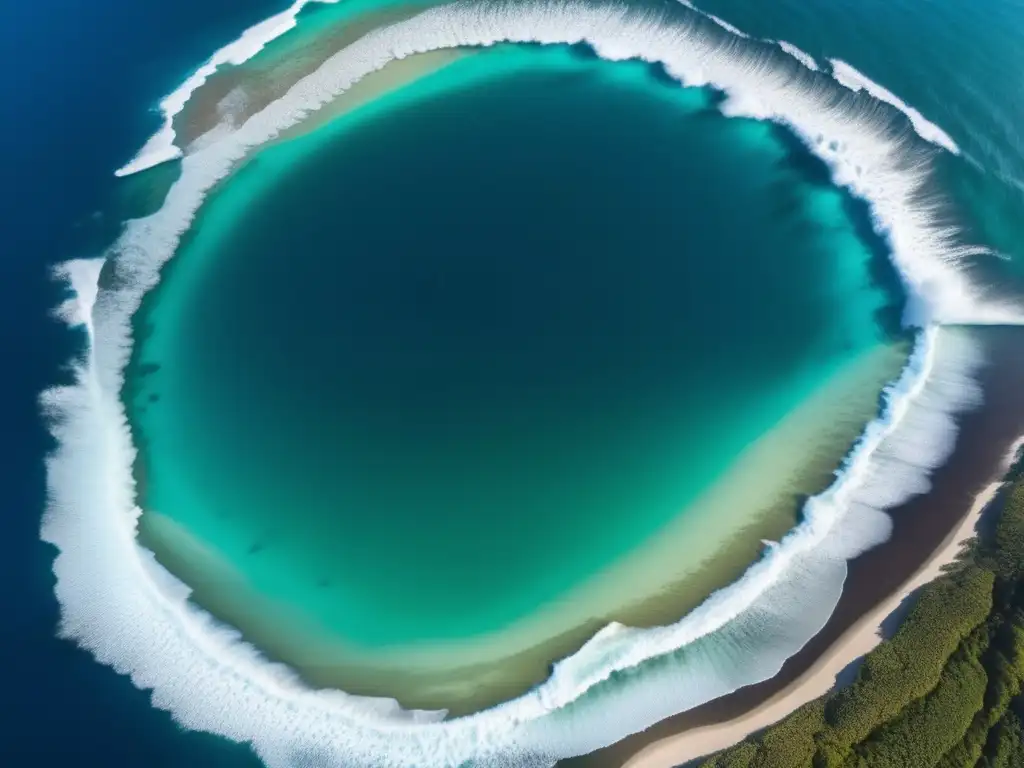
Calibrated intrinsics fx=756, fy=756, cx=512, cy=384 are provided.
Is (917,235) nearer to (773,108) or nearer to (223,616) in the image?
(773,108)

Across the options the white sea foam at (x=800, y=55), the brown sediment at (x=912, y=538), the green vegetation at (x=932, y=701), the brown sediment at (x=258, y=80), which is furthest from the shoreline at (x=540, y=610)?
the brown sediment at (x=258, y=80)

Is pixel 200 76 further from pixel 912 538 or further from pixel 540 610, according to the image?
pixel 912 538

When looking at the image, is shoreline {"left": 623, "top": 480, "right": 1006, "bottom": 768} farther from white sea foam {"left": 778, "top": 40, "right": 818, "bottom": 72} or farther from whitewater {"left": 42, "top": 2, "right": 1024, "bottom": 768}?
white sea foam {"left": 778, "top": 40, "right": 818, "bottom": 72}

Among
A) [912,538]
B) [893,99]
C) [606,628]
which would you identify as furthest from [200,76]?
[912,538]

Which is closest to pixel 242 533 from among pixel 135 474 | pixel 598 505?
pixel 135 474

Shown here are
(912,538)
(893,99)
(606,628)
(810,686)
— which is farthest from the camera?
(893,99)

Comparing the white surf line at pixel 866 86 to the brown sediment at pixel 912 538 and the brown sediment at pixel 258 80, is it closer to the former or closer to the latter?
the brown sediment at pixel 912 538
